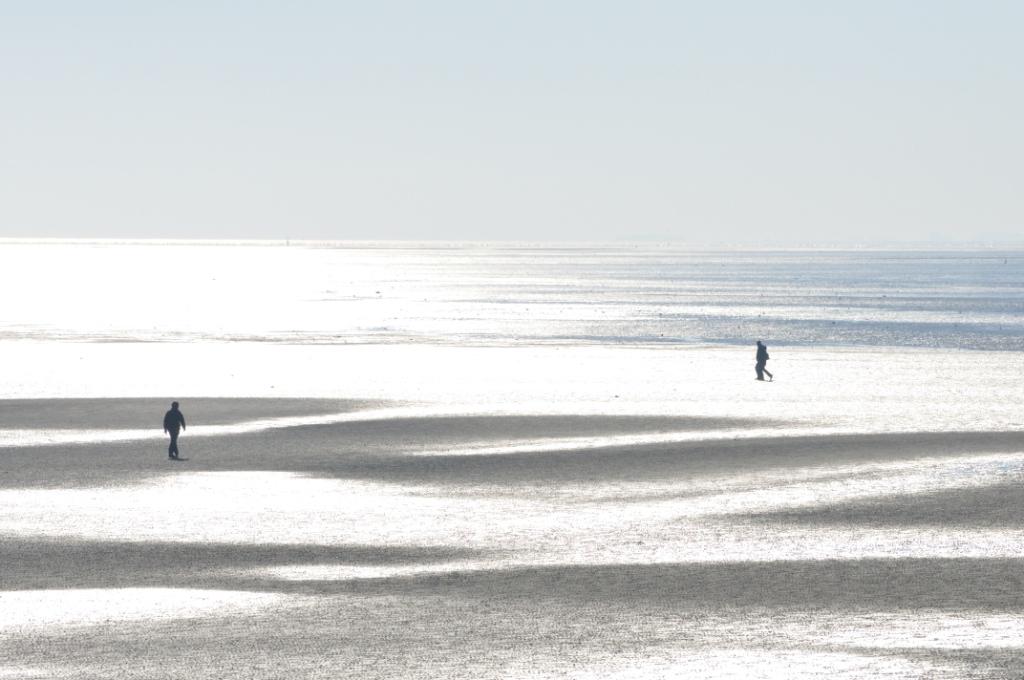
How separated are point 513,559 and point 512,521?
11.6ft

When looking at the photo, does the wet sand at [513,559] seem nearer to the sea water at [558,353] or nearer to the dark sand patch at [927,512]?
the dark sand patch at [927,512]

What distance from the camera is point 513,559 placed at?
2459 cm

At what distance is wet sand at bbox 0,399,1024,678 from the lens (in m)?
19.0

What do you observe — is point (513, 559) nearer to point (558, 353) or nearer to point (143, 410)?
point (143, 410)

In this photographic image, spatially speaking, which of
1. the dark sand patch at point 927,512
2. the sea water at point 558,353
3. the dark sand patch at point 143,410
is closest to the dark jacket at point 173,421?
the sea water at point 558,353

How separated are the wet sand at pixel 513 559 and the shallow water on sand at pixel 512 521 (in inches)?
3.1

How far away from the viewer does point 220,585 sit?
2283 cm

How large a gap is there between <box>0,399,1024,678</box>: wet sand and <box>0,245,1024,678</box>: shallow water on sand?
8cm

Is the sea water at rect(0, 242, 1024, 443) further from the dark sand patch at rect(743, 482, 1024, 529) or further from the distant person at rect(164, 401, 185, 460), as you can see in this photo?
the dark sand patch at rect(743, 482, 1024, 529)

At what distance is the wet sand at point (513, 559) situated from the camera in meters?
19.0

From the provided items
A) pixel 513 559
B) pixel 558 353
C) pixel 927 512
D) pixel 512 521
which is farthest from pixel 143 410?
pixel 558 353

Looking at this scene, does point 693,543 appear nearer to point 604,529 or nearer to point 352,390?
point 604,529

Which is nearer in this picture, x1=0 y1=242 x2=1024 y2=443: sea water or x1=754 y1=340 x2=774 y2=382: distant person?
x1=0 y1=242 x2=1024 y2=443: sea water

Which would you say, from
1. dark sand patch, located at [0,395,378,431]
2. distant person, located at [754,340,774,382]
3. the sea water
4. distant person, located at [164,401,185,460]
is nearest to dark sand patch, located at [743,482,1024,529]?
the sea water
